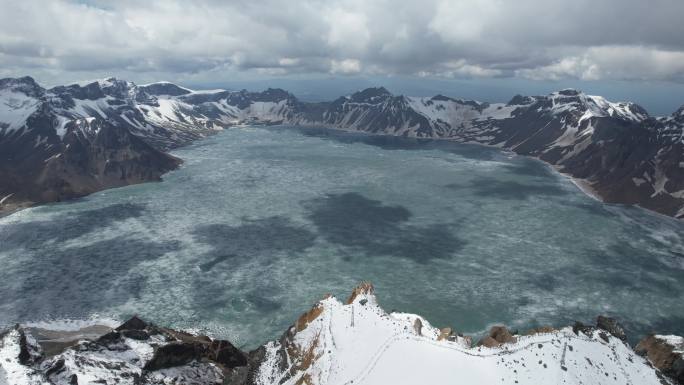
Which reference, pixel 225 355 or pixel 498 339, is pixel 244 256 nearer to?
pixel 225 355

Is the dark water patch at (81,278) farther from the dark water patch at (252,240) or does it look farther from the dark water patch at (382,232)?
the dark water patch at (382,232)

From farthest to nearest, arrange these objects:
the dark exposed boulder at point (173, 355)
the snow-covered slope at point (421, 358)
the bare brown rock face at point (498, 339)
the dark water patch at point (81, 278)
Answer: the dark water patch at point (81, 278) < the bare brown rock face at point (498, 339) < the dark exposed boulder at point (173, 355) < the snow-covered slope at point (421, 358)

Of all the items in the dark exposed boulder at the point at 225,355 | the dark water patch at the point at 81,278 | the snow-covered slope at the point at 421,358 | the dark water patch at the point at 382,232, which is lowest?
the dark water patch at the point at 81,278

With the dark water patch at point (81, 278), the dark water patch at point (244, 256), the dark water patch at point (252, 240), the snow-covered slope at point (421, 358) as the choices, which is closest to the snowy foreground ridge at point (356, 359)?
the snow-covered slope at point (421, 358)

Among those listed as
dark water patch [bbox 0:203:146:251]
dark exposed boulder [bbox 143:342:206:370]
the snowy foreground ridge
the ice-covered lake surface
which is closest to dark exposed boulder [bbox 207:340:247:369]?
the snowy foreground ridge

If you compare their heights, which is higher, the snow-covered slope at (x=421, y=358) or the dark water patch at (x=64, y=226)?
the snow-covered slope at (x=421, y=358)

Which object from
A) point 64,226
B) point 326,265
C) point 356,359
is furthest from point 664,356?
point 64,226
